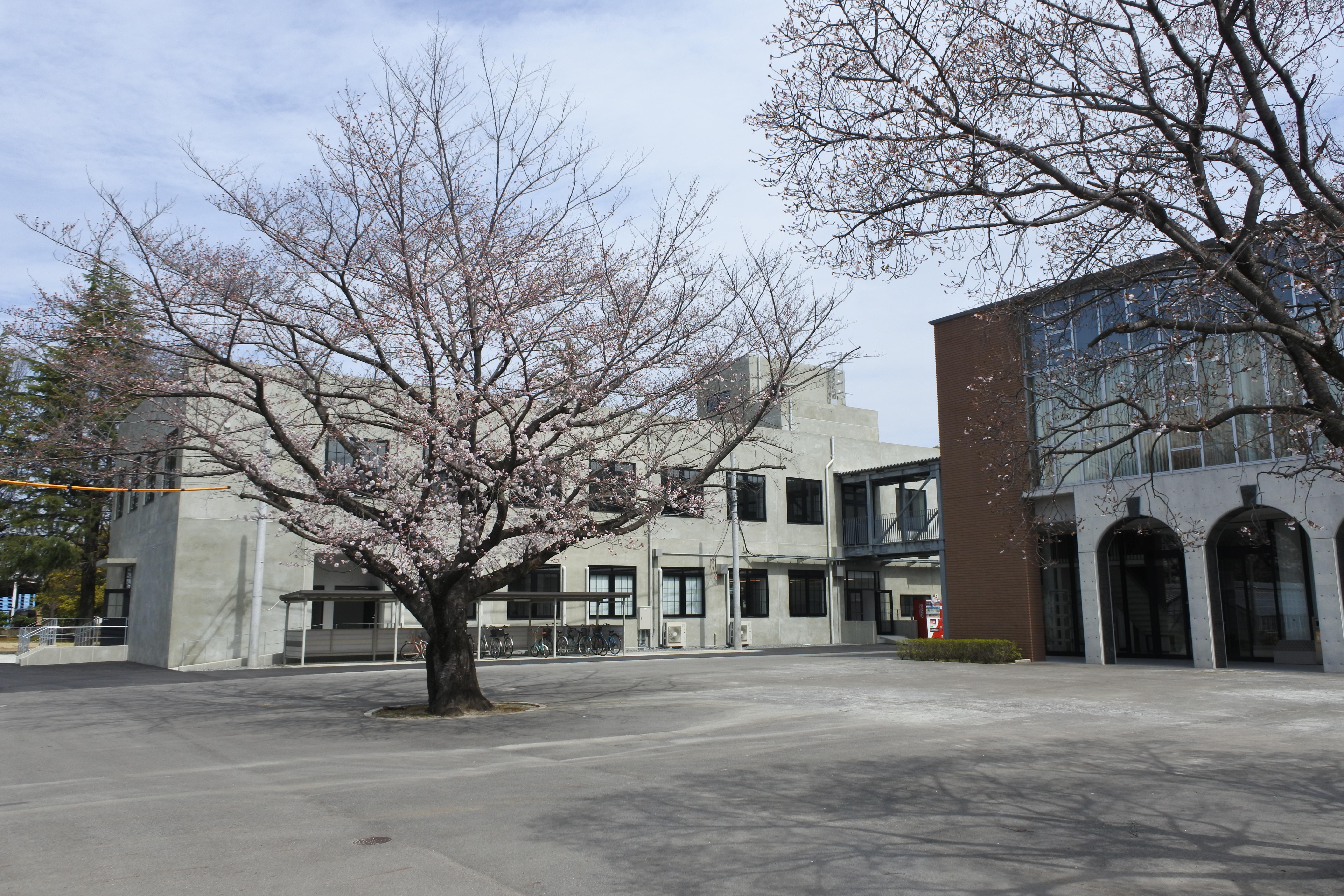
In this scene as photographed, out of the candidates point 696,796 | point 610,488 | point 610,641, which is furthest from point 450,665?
point 610,641

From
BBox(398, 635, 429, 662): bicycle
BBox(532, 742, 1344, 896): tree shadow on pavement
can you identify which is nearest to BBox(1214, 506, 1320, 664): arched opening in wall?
BBox(532, 742, 1344, 896): tree shadow on pavement

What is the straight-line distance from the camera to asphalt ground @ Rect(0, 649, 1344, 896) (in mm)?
5762

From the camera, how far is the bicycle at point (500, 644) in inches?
1158

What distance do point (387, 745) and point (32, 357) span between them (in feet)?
25.1

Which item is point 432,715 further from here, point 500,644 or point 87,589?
point 87,589

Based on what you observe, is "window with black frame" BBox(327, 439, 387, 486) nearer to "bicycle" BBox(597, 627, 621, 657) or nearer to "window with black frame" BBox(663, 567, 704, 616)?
"bicycle" BBox(597, 627, 621, 657)

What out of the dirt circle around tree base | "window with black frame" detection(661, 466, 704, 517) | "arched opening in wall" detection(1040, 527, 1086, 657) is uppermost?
"window with black frame" detection(661, 466, 704, 517)

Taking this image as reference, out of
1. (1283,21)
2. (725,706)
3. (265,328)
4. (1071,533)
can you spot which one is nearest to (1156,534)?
(1071,533)

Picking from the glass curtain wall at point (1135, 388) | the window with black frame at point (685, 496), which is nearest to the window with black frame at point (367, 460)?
the window with black frame at point (685, 496)

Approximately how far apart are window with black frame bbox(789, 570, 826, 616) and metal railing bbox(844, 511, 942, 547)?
6.25 ft

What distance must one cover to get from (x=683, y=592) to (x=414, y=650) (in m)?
10.8

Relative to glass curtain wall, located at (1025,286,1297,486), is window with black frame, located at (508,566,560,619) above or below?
below

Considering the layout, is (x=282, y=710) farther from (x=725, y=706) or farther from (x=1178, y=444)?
(x=1178, y=444)

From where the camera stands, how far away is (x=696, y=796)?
8.07 m
